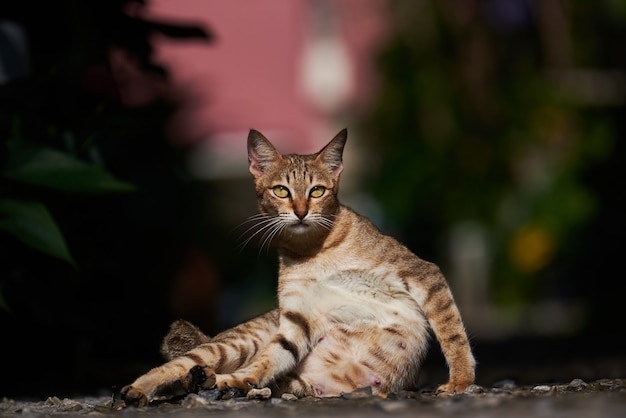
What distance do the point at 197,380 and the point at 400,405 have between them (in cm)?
85

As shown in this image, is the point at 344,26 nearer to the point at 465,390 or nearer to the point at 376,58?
the point at 376,58

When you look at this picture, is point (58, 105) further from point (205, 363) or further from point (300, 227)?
point (205, 363)

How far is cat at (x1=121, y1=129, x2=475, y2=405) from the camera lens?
4191 millimetres

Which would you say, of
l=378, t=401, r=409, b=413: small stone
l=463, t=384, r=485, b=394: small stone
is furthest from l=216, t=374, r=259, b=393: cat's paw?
l=463, t=384, r=485, b=394: small stone

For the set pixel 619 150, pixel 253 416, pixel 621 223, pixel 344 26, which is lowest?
pixel 253 416

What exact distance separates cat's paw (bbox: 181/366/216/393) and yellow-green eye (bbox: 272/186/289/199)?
90 cm

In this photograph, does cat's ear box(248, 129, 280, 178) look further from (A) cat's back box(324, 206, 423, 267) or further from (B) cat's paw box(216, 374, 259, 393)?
(B) cat's paw box(216, 374, 259, 393)

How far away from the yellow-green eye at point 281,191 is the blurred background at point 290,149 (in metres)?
0.70

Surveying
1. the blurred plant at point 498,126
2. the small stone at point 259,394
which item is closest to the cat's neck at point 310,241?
the small stone at point 259,394

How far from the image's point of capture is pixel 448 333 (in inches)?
166

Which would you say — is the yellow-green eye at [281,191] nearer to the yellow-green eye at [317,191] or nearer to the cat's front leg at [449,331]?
the yellow-green eye at [317,191]

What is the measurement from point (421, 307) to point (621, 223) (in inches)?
330

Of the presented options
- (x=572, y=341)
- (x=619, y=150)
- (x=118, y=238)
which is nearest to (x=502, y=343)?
(x=572, y=341)

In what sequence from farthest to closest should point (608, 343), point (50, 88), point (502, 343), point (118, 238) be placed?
point (502, 343), point (608, 343), point (118, 238), point (50, 88)
